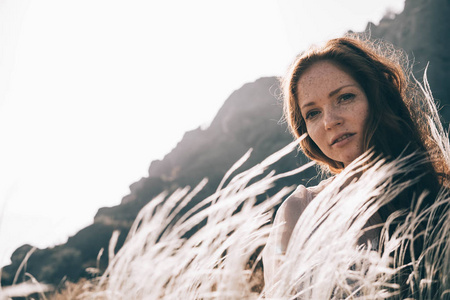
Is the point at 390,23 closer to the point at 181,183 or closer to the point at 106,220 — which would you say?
the point at 181,183

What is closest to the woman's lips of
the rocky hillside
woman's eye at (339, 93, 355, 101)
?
woman's eye at (339, 93, 355, 101)

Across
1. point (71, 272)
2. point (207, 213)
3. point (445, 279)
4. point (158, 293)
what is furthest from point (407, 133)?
point (71, 272)

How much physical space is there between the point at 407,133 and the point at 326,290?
4.49 feet

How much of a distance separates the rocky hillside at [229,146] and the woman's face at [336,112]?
42.2ft

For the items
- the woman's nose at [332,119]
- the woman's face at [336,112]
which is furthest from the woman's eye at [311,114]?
the woman's nose at [332,119]

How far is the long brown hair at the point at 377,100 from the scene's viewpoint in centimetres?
182

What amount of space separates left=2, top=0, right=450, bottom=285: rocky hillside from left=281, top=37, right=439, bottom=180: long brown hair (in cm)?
1254

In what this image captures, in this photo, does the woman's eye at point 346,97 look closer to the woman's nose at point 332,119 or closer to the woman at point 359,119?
the woman at point 359,119

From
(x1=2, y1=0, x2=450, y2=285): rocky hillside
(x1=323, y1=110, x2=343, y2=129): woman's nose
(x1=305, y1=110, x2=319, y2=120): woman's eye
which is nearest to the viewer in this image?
(x1=323, y1=110, x2=343, y2=129): woman's nose

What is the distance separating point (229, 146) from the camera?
24.5m

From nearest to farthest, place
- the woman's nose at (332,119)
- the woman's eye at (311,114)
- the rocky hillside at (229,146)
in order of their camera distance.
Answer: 1. the woman's nose at (332,119)
2. the woman's eye at (311,114)
3. the rocky hillside at (229,146)

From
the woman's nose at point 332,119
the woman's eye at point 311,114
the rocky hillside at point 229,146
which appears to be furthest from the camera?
the rocky hillside at point 229,146

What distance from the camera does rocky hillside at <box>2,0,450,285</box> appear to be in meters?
16.4

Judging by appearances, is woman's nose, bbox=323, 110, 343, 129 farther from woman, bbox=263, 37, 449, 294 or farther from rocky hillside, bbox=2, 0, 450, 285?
rocky hillside, bbox=2, 0, 450, 285
